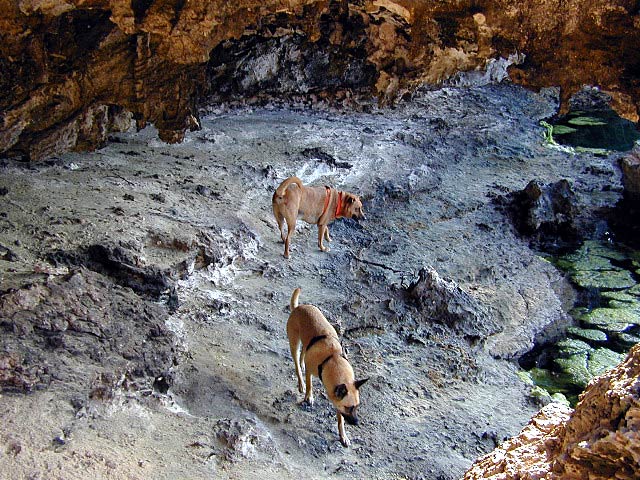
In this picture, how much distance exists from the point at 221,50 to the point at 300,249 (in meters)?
5.01

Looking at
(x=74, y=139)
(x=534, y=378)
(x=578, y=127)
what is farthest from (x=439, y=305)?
(x=578, y=127)

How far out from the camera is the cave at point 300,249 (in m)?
4.54

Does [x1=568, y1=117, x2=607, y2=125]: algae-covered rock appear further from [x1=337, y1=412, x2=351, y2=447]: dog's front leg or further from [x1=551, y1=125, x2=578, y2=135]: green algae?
[x1=337, y1=412, x2=351, y2=447]: dog's front leg

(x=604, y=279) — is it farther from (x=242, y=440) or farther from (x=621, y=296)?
(x=242, y=440)

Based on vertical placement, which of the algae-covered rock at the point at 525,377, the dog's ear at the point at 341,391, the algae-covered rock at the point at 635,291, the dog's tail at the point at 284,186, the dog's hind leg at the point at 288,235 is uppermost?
the dog's tail at the point at 284,186

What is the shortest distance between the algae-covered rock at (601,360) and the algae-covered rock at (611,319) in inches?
21.3

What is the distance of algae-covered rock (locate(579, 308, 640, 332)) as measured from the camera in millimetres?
8008

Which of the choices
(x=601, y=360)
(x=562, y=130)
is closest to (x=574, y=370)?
(x=601, y=360)

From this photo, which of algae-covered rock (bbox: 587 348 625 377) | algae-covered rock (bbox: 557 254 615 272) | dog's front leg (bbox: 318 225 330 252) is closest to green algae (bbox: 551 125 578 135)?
algae-covered rock (bbox: 557 254 615 272)

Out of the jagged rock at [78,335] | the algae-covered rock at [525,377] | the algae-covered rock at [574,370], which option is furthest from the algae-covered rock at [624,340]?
the jagged rock at [78,335]

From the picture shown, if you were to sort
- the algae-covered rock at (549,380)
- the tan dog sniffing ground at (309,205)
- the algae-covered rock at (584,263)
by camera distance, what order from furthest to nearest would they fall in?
the algae-covered rock at (584,263) → the tan dog sniffing ground at (309,205) → the algae-covered rock at (549,380)

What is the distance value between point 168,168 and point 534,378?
5262 millimetres

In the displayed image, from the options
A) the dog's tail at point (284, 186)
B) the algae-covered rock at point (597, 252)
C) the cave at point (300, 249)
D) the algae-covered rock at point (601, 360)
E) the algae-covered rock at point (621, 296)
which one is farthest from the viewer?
the algae-covered rock at point (597, 252)

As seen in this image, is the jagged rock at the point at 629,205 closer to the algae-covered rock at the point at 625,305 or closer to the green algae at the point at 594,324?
the green algae at the point at 594,324
